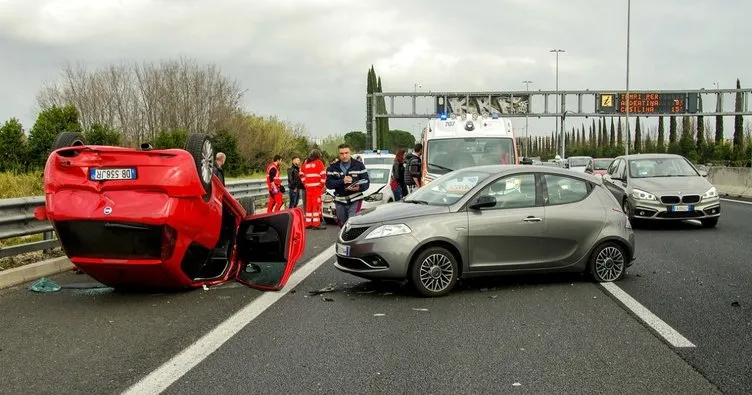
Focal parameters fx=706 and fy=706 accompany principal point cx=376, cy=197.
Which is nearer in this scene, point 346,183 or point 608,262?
point 608,262

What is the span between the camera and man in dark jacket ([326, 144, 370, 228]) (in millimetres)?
12031

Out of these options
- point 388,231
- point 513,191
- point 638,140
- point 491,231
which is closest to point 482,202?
point 491,231

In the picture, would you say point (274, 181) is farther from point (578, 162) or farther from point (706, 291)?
point (578, 162)

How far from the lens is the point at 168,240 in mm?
6961

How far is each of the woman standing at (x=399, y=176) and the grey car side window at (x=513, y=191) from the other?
26.2ft

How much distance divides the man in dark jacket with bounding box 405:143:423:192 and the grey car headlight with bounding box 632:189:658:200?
14.7 ft

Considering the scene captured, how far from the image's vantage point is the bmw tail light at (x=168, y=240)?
690cm

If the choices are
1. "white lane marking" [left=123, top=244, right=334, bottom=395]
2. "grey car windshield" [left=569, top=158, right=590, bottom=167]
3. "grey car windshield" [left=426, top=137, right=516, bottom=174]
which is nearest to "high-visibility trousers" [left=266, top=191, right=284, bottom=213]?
"grey car windshield" [left=426, top=137, right=516, bottom=174]

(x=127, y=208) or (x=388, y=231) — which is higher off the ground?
(x=127, y=208)

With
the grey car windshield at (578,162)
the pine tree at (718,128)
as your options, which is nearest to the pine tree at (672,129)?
the pine tree at (718,128)

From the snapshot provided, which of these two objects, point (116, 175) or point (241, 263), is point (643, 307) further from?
point (116, 175)

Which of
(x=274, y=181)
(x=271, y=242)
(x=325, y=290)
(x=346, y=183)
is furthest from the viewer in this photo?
(x=274, y=181)

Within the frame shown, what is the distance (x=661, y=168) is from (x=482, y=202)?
9.41 m

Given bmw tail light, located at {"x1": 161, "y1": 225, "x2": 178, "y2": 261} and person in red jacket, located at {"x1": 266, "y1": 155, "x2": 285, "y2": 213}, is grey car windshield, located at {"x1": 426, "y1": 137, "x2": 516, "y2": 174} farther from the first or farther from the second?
bmw tail light, located at {"x1": 161, "y1": 225, "x2": 178, "y2": 261}
